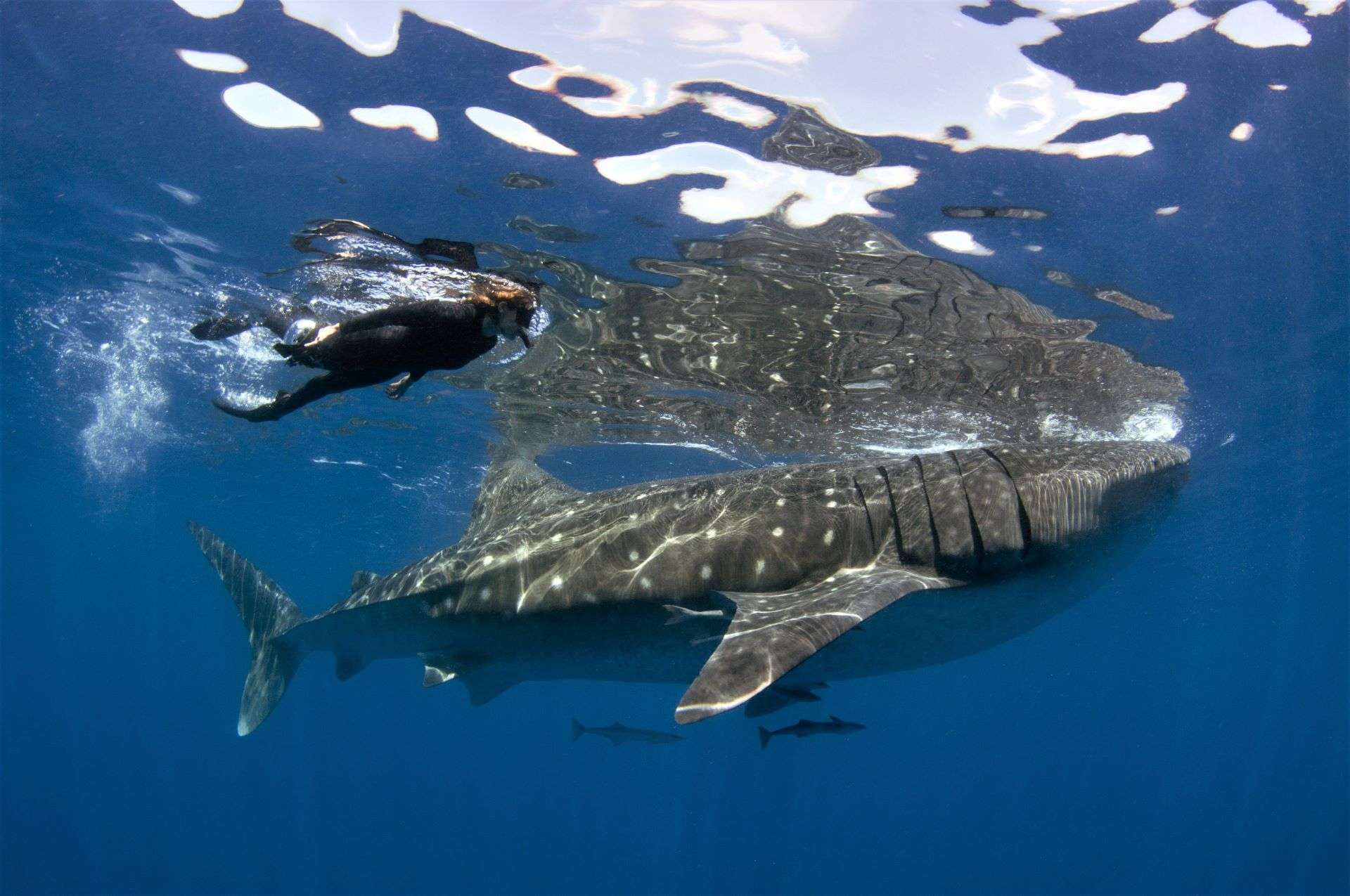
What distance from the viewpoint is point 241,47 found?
7090 millimetres

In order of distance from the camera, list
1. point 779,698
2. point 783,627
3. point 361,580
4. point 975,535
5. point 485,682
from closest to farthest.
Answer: point 783,627
point 975,535
point 485,682
point 779,698
point 361,580

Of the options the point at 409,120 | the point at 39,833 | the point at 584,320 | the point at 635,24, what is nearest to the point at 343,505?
the point at 584,320

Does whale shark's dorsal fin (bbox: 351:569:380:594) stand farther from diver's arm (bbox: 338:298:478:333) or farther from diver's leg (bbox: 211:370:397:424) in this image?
diver's arm (bbox: 338:298:478:333)

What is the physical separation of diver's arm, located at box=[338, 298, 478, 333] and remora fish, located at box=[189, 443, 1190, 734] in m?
2.17

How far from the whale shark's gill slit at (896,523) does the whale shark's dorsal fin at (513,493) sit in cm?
337

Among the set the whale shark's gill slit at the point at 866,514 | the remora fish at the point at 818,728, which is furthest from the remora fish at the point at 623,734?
the whale shark's gill slit at the point at 866,514

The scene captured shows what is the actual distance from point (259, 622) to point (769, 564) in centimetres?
712

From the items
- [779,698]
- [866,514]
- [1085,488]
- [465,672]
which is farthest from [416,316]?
[779,698]

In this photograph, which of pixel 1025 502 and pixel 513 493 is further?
pixel 513 493

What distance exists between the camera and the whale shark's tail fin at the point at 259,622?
8.80 meters

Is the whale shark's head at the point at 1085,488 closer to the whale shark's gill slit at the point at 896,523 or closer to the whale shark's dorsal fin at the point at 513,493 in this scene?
the whale shark's gill slit at the point at 896,523

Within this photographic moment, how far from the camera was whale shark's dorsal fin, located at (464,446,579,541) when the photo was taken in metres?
8.00

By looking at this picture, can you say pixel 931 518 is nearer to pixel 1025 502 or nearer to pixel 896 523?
pixel 896 523

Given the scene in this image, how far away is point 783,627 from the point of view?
13.3ft
